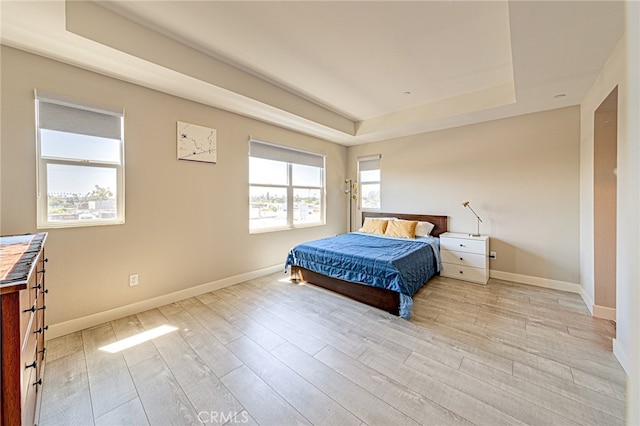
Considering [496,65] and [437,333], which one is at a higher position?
[496,65]

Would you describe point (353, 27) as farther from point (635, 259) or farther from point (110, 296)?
point (110, 296)

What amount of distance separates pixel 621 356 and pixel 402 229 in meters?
2.67

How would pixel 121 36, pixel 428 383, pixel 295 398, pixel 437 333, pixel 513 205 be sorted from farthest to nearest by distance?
pixel 513 205, pixel 437 333, pixel 121 36, pixel 428 383, pixel 295 398

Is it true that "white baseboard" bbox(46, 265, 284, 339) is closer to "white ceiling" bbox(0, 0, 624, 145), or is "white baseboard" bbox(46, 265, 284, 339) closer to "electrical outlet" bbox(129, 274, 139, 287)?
"electrical outlet" bbox(129, 274, 139, 287)

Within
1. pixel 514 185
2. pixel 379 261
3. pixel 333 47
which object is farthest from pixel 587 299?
pixel 333 47

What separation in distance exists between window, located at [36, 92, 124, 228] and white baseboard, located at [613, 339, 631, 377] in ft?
14.6

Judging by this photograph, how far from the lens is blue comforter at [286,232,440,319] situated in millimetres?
2730

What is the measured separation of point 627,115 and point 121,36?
3930 millimetres

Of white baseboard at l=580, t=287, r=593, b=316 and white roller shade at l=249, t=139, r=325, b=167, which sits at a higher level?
white roller shade at l=249, t=139, r=325, b=167

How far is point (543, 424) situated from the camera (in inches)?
55.1

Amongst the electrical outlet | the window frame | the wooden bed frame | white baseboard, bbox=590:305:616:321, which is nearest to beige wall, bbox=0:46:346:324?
the electrical outlet

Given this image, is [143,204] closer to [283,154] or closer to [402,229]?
[283,154]

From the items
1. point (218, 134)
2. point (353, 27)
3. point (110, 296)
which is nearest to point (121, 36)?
point (218, 134)

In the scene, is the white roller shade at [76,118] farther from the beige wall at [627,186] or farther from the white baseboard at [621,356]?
the white baseboard at [621,356]
